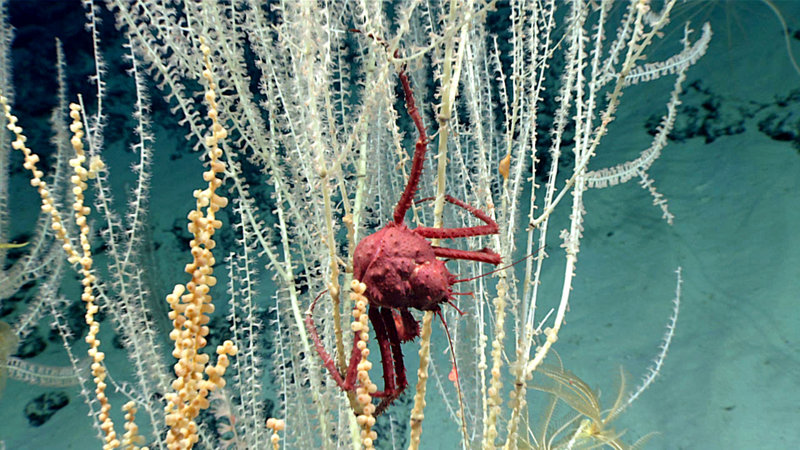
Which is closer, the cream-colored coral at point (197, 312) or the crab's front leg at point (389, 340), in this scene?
the cream-colored coral at point (197, 312)

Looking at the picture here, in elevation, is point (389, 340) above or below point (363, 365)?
below

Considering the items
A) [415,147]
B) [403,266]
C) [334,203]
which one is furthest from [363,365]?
[334,203]

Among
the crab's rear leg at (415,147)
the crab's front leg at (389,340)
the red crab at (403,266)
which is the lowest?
the crab's front leg at (389,340)

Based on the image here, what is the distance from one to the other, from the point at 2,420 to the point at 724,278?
6042 mm

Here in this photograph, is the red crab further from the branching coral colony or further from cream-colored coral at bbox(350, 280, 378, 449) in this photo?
cream-colored coral at bbox(350, 280, 378, 449)

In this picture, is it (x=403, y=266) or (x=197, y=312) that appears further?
(x=403, y=266)

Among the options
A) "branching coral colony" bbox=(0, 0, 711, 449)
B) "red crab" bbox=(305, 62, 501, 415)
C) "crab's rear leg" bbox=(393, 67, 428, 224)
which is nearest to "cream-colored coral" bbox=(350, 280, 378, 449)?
"branching coral colony" bbox=(0, 0, 711, 449)

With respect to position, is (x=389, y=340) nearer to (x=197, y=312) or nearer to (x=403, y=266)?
(x=403, y=266)

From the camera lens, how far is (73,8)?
384cm

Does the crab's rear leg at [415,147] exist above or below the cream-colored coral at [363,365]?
above

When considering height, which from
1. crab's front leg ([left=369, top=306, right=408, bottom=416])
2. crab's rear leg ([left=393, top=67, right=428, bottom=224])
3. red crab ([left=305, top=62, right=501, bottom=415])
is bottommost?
crab's front leg ([left=369, top=306, right=408, bottom=416])

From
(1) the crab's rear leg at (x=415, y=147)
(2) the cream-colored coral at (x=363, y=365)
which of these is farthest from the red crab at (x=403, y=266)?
(2) the cream-colored coral at (x=363, y=365)

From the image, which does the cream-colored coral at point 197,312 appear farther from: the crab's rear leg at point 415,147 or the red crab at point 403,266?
the crab's rear leg at point 415,147

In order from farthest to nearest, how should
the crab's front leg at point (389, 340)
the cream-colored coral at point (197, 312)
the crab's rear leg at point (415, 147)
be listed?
1. the crab's front leg at point (389, 340)
2. the crab's rear leg at point (415, 147)
3. the cream-colored coral at point (197, 312)
